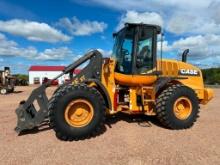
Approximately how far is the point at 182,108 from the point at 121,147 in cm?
288

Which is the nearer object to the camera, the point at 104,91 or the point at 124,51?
the point at 104,91

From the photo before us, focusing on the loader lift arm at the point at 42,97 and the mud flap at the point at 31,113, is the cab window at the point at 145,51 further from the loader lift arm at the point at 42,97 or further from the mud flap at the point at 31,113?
the mud flap at the point at 31,113

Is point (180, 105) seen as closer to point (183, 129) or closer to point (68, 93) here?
point (183, 129)

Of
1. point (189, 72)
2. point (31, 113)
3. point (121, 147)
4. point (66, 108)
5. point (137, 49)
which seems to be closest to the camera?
point (121, 147)

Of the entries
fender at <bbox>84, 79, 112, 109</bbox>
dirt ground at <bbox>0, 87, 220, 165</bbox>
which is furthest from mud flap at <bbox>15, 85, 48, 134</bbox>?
fender at <bbox>84, 79, 112, 109</bbox>

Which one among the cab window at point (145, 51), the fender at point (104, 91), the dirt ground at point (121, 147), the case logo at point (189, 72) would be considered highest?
the cab window at point (145, 51)

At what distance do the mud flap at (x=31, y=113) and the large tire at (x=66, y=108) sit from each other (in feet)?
2.45

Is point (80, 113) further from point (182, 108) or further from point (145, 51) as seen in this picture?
point (182, 108)

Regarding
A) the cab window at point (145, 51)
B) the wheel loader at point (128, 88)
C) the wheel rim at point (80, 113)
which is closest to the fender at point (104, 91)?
the wheel loader at point (128, 88)

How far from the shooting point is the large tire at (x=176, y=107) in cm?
803

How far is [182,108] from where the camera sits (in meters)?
8.59

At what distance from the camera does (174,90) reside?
8.24 meters

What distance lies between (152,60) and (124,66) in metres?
0.82

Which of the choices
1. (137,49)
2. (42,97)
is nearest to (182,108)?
(137,49)
